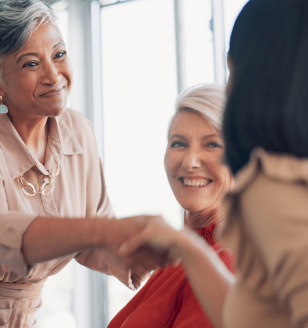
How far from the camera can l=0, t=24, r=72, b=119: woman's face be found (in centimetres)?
131

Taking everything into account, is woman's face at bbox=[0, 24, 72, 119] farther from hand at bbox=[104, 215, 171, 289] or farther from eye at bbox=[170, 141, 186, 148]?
hand at bbox=[104, 215, 171, 289]

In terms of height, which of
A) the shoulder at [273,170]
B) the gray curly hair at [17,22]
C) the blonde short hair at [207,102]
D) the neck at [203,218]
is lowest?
the neck at [203,218]

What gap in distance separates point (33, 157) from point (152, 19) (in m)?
2.58

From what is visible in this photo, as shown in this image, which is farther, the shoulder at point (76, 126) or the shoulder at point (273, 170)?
the shoulder at point (76, 126)

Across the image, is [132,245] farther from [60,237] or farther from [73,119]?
[73,119]

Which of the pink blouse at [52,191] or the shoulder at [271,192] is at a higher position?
the shoulder at [271,192]

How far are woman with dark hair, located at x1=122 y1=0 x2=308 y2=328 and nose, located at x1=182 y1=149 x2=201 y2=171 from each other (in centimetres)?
74

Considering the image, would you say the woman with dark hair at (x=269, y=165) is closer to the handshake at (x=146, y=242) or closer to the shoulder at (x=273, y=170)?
the shoulder at (x=273, y=170)

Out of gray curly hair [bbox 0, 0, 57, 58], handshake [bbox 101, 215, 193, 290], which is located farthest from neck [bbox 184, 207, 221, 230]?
gray curly hair [bbox 0, 0, 57, 58]

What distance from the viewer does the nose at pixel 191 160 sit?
1289 millimetres

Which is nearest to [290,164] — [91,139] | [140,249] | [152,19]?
[140,249]

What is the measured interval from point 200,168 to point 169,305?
1.36 feet

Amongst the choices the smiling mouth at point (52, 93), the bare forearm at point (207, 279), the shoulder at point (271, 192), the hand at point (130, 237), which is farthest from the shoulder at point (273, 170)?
the smiling mouth at point (52, 93)

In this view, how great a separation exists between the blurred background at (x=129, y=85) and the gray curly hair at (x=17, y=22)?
6.71 feet
